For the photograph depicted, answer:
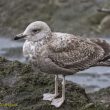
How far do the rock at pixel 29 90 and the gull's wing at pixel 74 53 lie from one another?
20.2 inches

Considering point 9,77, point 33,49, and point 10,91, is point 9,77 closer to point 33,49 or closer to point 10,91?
point 10,91

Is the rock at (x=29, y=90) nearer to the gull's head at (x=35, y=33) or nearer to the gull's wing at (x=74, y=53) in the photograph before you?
the gull's wing at (x=74, y=53)

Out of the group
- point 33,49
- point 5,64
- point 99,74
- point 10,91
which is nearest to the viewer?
point 33,49

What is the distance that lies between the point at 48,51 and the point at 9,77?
3.79ft

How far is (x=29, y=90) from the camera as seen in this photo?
796 cm

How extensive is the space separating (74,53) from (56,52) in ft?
1.07

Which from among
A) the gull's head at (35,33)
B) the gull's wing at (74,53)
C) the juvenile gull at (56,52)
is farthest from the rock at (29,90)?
the gull's head at (35,33)

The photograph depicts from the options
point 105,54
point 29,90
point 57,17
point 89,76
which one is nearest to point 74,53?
point 105,54

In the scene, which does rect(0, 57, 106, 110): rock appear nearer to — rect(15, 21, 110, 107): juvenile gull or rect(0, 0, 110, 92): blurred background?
rect(15, 21, 110, 107): juvenile gull

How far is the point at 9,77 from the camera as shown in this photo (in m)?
8.26

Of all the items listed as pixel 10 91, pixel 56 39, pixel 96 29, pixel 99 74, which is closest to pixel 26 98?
pixel 10 91

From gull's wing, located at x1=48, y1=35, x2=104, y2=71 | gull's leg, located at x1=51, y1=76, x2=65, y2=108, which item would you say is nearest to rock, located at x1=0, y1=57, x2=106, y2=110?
gull's leg, located at x1=51, y1=76, x2=65, y2=108

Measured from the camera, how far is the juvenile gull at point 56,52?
24.0 ft

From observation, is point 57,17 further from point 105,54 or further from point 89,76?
point 105,54
